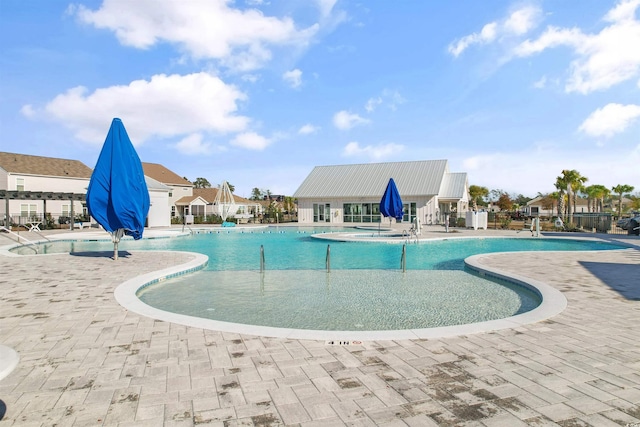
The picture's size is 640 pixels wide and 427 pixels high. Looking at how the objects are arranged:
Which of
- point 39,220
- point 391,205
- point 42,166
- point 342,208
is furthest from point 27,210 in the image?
point 391,205

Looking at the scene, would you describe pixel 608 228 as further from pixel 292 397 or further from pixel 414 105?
pixel 292 397

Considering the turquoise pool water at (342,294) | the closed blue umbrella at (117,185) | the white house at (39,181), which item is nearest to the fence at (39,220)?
the white house at (39,181)

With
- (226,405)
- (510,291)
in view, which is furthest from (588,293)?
(226,405)

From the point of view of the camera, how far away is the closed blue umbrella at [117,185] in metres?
11.1

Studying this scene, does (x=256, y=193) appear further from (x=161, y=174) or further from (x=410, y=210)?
(x=410, y=210)

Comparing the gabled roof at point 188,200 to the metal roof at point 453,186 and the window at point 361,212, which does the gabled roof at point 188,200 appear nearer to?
the window at point 361,212

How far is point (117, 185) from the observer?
1118 cm

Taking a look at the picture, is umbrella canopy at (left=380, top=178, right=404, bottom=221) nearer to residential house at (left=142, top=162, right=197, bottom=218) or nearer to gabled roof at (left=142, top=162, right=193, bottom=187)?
residential house at (left=142, top=162, right=197, bottom=218)

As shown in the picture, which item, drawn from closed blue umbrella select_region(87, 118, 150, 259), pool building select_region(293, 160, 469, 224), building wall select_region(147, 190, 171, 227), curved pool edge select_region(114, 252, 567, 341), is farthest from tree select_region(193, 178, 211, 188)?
curved pool edge select_region(114, 252, 567, 341)

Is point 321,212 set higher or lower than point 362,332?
higher

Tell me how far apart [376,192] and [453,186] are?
23.5 ft

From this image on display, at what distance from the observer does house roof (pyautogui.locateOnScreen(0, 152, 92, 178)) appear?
33.6 m

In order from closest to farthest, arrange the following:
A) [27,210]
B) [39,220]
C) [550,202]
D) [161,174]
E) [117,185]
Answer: [117,185], [39,220], [27,210], [161,174], [550,202]

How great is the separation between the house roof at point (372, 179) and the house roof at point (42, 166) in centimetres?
2156
